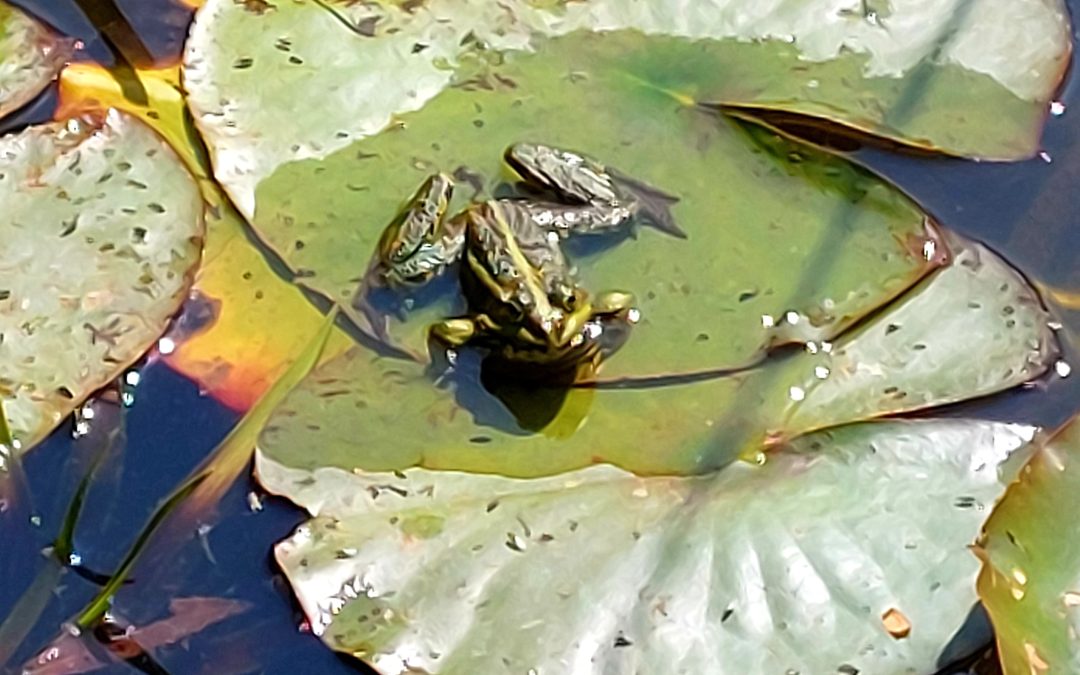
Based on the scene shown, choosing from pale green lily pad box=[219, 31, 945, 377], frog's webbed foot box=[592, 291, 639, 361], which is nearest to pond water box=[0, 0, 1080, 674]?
pale green lily pad box=[219, 31, 945, 377]

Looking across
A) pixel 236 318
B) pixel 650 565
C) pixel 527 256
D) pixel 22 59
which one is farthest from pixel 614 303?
pixel 22 59

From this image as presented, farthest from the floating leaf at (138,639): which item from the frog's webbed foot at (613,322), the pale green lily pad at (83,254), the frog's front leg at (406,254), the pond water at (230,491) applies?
the frog's webbed foot at (613,322)

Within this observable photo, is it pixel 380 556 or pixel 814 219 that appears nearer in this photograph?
pixel 380 556

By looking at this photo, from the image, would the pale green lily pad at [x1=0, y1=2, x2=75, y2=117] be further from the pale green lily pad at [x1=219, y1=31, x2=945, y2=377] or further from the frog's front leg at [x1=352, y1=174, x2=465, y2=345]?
the frog's front leg at [x1=352, y1=174, x2=465, y2=345]

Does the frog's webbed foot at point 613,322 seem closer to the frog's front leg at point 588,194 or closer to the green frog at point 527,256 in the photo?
the green frog at point 527,256

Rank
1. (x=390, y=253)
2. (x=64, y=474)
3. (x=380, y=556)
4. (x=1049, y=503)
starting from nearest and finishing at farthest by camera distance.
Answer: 1. (x=1049, y=503)
2. (x=380, y=556)
3. (x=64, y=474)
4. (x=390, y=253)

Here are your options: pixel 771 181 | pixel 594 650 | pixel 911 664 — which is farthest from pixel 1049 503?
pixel 771 181

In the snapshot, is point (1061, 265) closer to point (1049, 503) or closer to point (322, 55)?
point (1049, 503)
